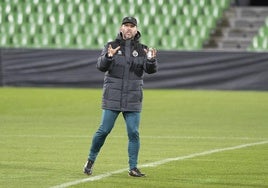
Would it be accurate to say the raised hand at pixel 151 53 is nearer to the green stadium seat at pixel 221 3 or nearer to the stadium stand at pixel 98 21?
the stadium stand at pixel 98 21

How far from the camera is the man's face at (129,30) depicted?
11.4m

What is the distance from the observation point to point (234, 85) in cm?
3089

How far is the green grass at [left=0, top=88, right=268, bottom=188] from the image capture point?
11.6 m

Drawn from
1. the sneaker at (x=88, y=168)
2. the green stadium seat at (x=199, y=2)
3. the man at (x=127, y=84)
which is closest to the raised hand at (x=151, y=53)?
the man at (x=127, y=84)

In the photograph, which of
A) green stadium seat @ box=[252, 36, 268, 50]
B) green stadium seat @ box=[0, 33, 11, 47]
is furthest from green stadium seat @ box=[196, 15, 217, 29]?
green stadium seat @ box=[0, 33, 11, 47]

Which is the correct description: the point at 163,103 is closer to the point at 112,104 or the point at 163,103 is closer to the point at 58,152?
the point at 58,152

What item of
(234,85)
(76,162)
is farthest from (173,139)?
(234,85)

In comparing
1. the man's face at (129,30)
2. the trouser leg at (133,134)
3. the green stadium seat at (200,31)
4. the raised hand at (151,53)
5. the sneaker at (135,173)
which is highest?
the man's face at (129,30)

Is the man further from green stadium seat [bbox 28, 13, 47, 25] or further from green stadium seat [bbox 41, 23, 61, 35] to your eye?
green stadium seat [bbox 28, 13, 47, 25]

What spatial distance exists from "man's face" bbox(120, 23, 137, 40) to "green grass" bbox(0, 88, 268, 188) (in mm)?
1717

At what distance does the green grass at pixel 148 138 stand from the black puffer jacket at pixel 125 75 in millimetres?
895

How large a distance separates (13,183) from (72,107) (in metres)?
13.5

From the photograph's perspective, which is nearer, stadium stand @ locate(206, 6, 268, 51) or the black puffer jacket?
the black puffer jacket

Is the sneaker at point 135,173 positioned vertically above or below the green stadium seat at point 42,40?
below
